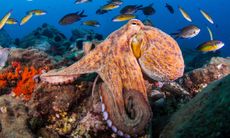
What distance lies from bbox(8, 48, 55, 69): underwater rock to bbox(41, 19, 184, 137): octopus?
1733mm

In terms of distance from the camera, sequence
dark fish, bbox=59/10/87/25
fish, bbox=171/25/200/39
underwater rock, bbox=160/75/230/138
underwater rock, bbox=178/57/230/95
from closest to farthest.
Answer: underwater rock, bbox=160/75/230/138
underwater rock, bbox=178/57/230/95
fish, bbox=171/25/200/39
dark fish, bbox=59/10/87/25

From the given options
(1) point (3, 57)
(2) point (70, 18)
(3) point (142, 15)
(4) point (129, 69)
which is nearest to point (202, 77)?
(4) point (129, 69)

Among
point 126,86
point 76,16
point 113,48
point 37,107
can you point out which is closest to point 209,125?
point 126,86

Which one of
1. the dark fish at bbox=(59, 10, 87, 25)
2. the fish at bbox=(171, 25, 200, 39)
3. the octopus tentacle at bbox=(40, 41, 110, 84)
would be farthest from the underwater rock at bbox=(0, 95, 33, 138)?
the fish at bbox=(171, 25, 200, 39)

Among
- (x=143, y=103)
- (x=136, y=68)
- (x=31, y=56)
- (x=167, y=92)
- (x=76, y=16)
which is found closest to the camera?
(x=143, y=103)

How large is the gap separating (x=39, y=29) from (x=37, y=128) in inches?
471

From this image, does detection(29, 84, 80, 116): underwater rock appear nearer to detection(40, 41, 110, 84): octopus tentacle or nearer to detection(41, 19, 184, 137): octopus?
detection(41, 19, 184, 137): octopus

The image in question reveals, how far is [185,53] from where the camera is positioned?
21.2 m

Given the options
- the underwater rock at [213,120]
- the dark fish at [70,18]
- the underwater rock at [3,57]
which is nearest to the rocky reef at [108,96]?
the underwater rock at [213,120]

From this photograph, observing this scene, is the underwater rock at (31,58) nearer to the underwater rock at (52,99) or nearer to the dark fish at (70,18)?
the underwater rock at (52,99)

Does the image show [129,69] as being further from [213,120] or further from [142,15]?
[142,15]

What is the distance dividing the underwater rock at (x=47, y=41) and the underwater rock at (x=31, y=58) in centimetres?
484

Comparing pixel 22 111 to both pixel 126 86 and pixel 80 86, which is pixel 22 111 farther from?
pixel 126 86

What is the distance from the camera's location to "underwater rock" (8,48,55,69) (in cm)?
627
